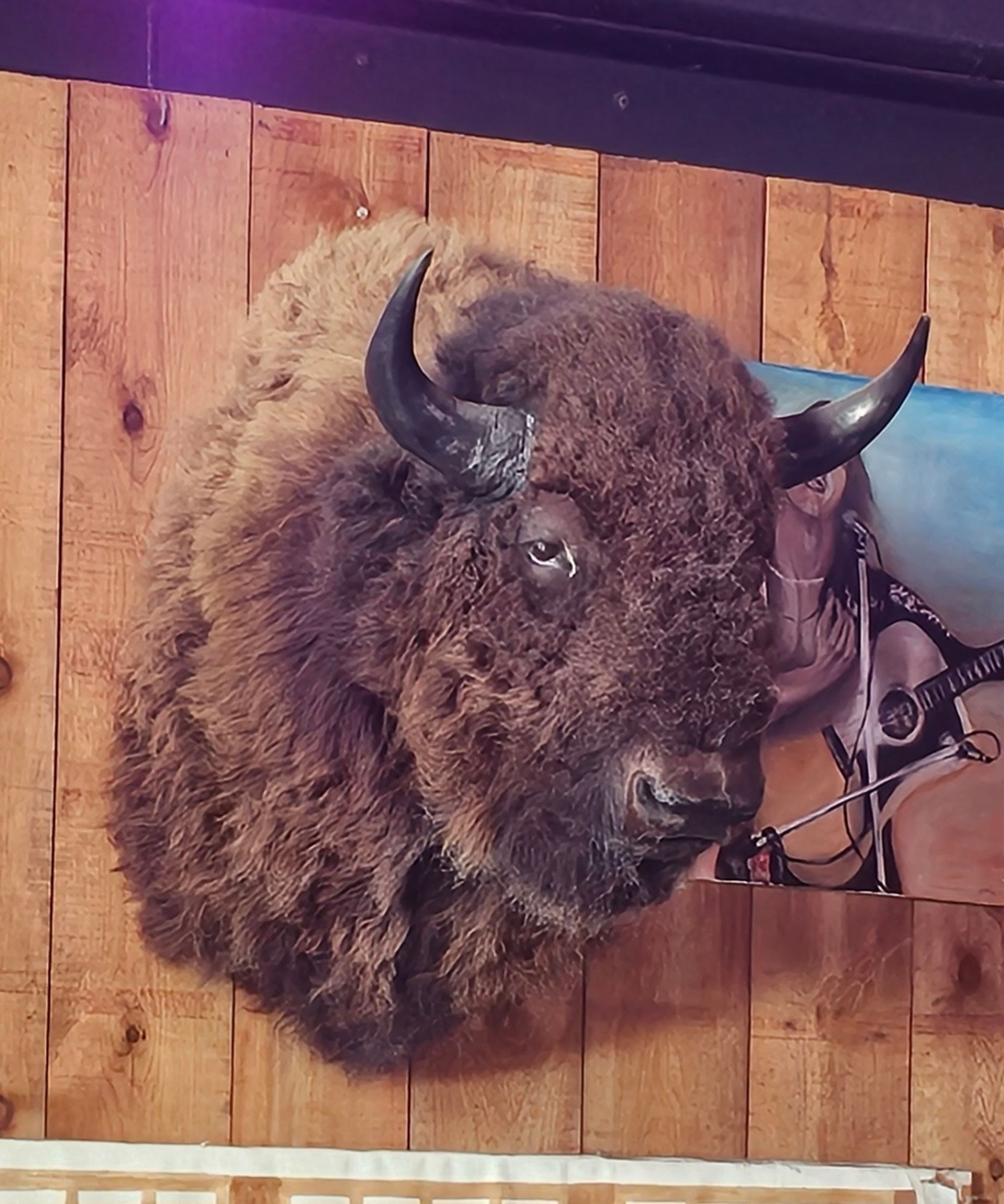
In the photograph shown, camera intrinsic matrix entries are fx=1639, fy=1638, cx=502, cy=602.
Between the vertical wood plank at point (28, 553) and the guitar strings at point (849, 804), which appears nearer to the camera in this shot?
the vertical wood plank at point (28, 553)

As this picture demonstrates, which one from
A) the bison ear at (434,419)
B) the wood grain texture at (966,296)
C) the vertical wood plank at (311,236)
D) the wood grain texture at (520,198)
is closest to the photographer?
the bison ear at (434,419)

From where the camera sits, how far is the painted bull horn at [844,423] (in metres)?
1.43

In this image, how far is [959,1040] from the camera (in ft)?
5.24

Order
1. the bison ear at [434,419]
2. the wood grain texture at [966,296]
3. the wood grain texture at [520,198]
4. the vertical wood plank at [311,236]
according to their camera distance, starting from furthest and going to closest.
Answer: the wood grain texture at [966,296] → the wood grain texture at [520,198] → the vertical wood plank at [311,236] → the bison ear at [434,419]

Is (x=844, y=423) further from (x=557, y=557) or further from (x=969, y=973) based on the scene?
(x=969, y=973)

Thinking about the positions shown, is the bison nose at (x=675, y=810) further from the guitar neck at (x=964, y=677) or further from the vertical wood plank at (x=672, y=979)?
the guitar neck at (x=964, y=677)

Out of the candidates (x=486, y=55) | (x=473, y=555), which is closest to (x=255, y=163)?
(x=486, y=55)

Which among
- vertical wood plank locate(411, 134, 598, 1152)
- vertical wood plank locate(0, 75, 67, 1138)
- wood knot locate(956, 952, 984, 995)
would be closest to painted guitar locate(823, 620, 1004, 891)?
wood knot locate(956, 952, 984, 995)

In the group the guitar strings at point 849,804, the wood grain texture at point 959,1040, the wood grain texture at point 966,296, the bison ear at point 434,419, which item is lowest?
the wood grain texture at point 959,1040

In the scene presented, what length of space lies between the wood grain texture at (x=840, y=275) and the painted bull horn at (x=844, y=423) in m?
0.17

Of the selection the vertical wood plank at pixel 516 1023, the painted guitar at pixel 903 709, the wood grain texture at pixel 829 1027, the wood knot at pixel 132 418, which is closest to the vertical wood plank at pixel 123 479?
the wood knot at pixel 132 418

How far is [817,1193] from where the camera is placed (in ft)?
4.95

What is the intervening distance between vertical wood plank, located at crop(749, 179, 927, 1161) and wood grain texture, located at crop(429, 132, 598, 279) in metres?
0.20

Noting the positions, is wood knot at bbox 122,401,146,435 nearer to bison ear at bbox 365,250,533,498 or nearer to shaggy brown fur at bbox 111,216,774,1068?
shaggy brown fur at bbox 111,216,774,1068
